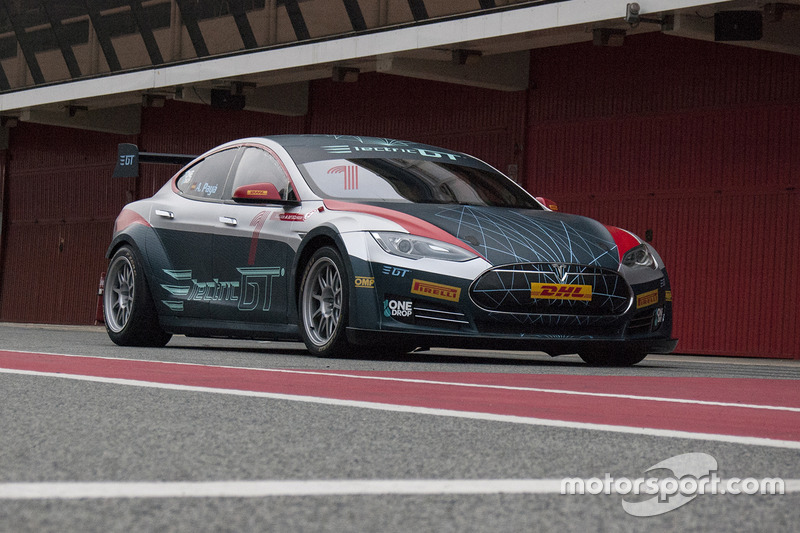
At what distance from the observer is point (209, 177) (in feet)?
32.7

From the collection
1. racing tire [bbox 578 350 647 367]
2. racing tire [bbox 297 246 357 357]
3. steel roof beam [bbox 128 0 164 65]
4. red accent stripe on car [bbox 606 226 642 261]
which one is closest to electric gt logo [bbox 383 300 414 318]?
racing tire [bbox 297 246 357 357]

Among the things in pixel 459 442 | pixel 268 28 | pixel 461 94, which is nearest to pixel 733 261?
pixel 461 94

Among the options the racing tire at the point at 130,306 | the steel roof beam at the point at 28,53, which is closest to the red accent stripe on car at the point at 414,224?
the racing tire at the point at 130,306

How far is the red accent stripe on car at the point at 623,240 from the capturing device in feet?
27.7

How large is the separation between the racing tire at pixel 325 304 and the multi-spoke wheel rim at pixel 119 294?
197 cm

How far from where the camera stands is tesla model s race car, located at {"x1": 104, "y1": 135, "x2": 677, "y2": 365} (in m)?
7.93

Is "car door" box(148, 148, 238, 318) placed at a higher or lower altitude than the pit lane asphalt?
higher

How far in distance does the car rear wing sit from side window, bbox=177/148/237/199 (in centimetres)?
99

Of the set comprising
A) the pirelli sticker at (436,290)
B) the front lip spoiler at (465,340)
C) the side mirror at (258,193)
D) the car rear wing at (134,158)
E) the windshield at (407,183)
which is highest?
the car rear wing at (134,158)

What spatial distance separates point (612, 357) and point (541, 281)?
3.96 ft

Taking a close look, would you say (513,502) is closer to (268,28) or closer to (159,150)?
(268,28)

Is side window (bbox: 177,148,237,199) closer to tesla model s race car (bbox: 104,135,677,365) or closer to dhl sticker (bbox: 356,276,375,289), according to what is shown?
tesla model s race car (bbox: 104,135,677,365)

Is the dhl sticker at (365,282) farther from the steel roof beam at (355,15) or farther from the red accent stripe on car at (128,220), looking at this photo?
the steel roof beam at (355,15)

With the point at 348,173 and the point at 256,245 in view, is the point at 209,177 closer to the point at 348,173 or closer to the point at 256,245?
the point at 256,245
